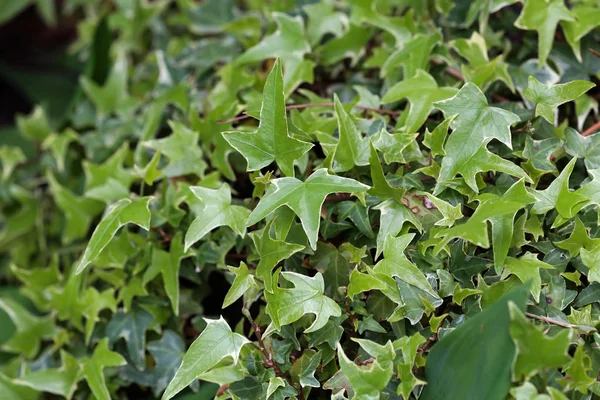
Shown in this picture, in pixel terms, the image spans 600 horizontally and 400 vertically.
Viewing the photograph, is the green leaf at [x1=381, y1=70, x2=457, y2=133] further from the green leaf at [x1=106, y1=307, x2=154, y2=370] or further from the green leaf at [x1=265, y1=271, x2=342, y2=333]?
the green leaf at [x1=106, y1=307, x2=154, y2=370]

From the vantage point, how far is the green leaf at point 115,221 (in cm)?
69

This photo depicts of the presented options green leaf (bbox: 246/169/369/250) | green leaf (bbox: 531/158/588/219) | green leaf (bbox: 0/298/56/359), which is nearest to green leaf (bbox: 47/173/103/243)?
green leaf (bbox: 0/298/56/359)

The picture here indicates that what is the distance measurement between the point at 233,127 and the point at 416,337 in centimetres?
43

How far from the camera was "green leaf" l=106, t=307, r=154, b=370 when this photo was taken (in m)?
0.80

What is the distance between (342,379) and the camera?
0.61 m

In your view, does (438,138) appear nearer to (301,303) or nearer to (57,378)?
(301,303)

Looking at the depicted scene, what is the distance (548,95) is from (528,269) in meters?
0.22

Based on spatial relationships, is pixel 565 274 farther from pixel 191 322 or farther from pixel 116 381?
pixel 116 381

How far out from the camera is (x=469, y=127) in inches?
26.0

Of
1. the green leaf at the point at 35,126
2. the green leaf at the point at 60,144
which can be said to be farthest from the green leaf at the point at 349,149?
the green leaf at the point at 35,126

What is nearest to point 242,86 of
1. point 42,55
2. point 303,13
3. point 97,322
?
point 303,13

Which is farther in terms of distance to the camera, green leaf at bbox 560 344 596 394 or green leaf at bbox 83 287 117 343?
green leaf at bbox 83 287 117 343

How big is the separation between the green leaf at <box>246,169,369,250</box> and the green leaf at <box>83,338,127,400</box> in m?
0.31

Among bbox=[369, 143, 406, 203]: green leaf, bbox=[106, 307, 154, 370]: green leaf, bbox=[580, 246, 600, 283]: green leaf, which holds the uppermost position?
bbox=[369, 143, 406, 203]: green leaf
